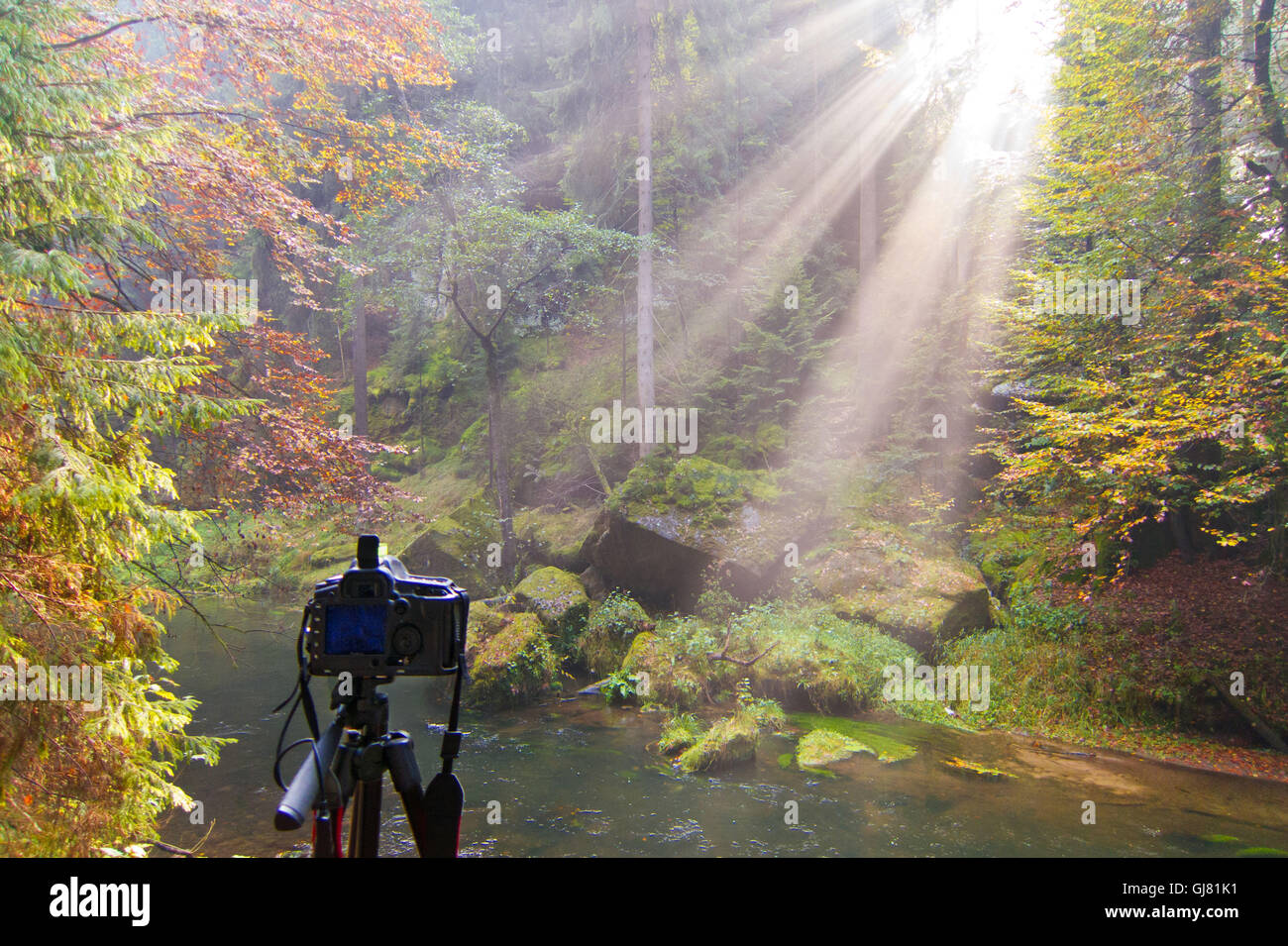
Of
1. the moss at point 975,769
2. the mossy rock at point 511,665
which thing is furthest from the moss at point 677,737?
the moss at point 975,769

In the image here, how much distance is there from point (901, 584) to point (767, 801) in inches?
250

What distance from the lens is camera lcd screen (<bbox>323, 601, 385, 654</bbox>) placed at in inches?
68.6

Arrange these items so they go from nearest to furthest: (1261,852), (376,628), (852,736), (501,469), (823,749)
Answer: (376,628) < (1261,852) < (823,749) < (852,736) < (501,469)

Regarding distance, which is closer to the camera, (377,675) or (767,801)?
(377,675)

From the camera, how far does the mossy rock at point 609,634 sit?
12.4 meters

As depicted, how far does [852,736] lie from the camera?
947 centimetres

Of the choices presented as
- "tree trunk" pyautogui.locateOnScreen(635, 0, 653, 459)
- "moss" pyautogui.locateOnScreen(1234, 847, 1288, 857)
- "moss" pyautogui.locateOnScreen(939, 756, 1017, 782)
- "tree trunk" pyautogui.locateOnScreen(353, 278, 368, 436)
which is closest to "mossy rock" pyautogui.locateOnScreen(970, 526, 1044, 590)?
"moss" pyautogui.locateOnScreen(939, 756, 1017, 782)

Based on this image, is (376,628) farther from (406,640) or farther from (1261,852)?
(1261,852)

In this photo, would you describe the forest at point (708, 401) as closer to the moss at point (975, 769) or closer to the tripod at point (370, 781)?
the moss at point (975, 769)

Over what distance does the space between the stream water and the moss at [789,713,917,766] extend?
0.25 meters

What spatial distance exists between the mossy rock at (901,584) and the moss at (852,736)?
2293 mm

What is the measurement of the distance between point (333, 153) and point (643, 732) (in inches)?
328

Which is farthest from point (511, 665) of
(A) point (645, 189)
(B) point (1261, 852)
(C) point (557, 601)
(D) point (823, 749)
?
(A) point (645, 189)
